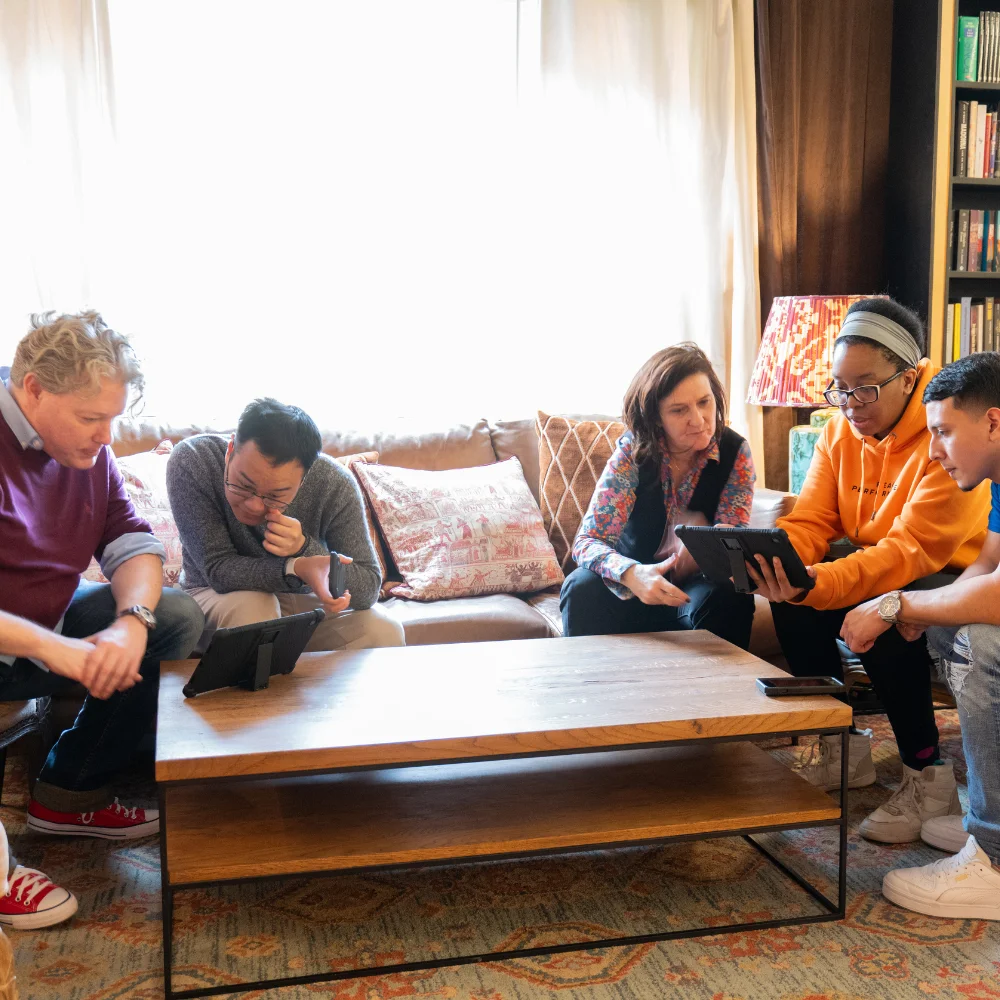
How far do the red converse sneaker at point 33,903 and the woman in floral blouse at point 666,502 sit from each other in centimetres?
117

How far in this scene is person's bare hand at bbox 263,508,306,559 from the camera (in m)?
2.00

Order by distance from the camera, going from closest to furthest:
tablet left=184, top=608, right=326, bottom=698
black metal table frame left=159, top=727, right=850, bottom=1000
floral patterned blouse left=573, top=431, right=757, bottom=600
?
black metal table frame left=159, top=727, right=850, bottom=1000 → tablet left=184, top=608, right=326, bottom=698 → floral patterned blouse left=573, top=431, right=757, bottom=600

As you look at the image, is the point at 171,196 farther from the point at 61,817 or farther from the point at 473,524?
the point at 61,817

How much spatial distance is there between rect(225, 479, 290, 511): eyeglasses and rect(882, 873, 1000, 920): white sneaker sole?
50.1 inches

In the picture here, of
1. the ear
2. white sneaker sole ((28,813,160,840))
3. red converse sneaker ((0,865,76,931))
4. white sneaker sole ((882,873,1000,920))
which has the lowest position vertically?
white sneaker sole ((882,873,1000,920))

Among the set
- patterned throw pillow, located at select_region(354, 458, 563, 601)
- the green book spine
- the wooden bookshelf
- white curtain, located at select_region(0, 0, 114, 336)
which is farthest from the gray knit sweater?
the green book spine

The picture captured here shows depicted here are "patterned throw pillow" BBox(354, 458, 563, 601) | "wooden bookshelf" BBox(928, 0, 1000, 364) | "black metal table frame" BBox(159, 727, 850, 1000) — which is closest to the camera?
"black metal table frame" BBox(159, 727, 850, 1000)

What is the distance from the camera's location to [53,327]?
1.73 metres

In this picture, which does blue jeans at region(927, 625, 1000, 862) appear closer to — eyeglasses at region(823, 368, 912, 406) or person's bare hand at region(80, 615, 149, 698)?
eyeglasses at region(823, 368, 912, 406)

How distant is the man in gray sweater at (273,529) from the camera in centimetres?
188

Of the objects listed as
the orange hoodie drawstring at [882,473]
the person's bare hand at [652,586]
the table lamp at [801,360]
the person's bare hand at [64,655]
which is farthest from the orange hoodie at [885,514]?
the person's bare hand at [64,655]

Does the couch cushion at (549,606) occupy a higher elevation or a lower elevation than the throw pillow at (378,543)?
lower

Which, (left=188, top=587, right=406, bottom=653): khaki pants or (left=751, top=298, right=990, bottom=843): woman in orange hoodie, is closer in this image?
(left=751, top=298, right=990, bottom=843): woman in orange hoodie

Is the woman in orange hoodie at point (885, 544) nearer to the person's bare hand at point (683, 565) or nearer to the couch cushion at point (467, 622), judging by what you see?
the person's bare hand at point (683, 565)
